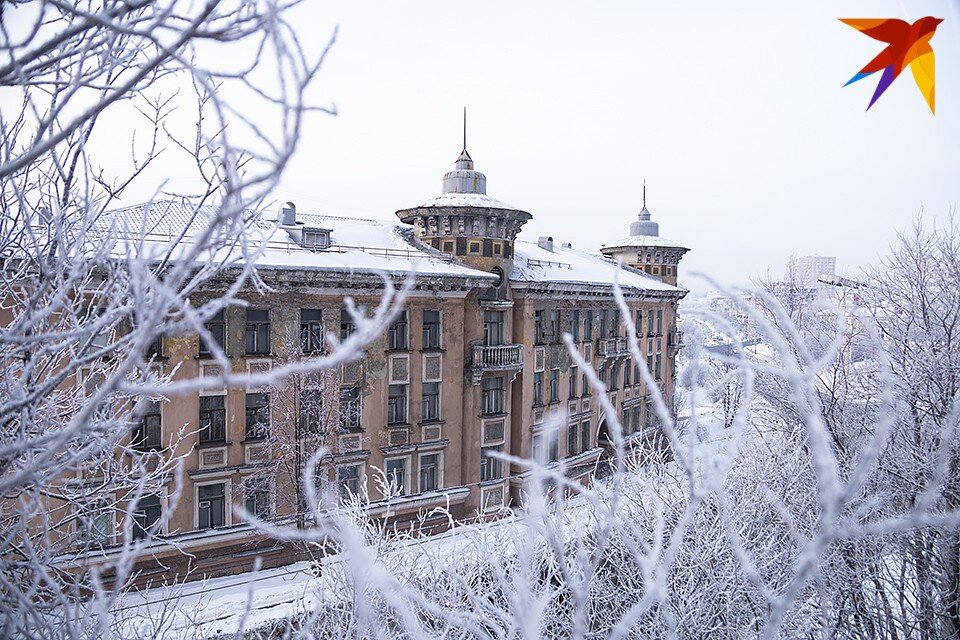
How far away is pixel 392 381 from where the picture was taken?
57.7 feet

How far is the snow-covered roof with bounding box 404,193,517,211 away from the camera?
1934 cm

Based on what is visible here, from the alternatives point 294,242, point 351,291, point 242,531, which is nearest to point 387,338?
point 351,291

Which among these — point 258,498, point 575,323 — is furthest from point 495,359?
point 258,498

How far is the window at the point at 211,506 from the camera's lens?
49.6ft

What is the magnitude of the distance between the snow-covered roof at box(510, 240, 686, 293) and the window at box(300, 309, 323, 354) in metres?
6.76

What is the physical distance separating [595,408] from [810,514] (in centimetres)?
1490

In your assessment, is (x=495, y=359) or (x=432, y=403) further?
(x=495, y=359)

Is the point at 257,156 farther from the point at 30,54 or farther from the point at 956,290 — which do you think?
the point at 956,290

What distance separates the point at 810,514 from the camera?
32.3 feet

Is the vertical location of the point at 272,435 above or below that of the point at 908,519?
below

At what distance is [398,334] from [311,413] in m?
3.43

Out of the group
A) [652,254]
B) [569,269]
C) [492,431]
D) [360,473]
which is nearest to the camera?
[360,473]

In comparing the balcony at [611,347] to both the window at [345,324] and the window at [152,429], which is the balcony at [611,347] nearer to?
the window at [345,324]

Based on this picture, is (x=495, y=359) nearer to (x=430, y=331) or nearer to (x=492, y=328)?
(x=492, y=328)
